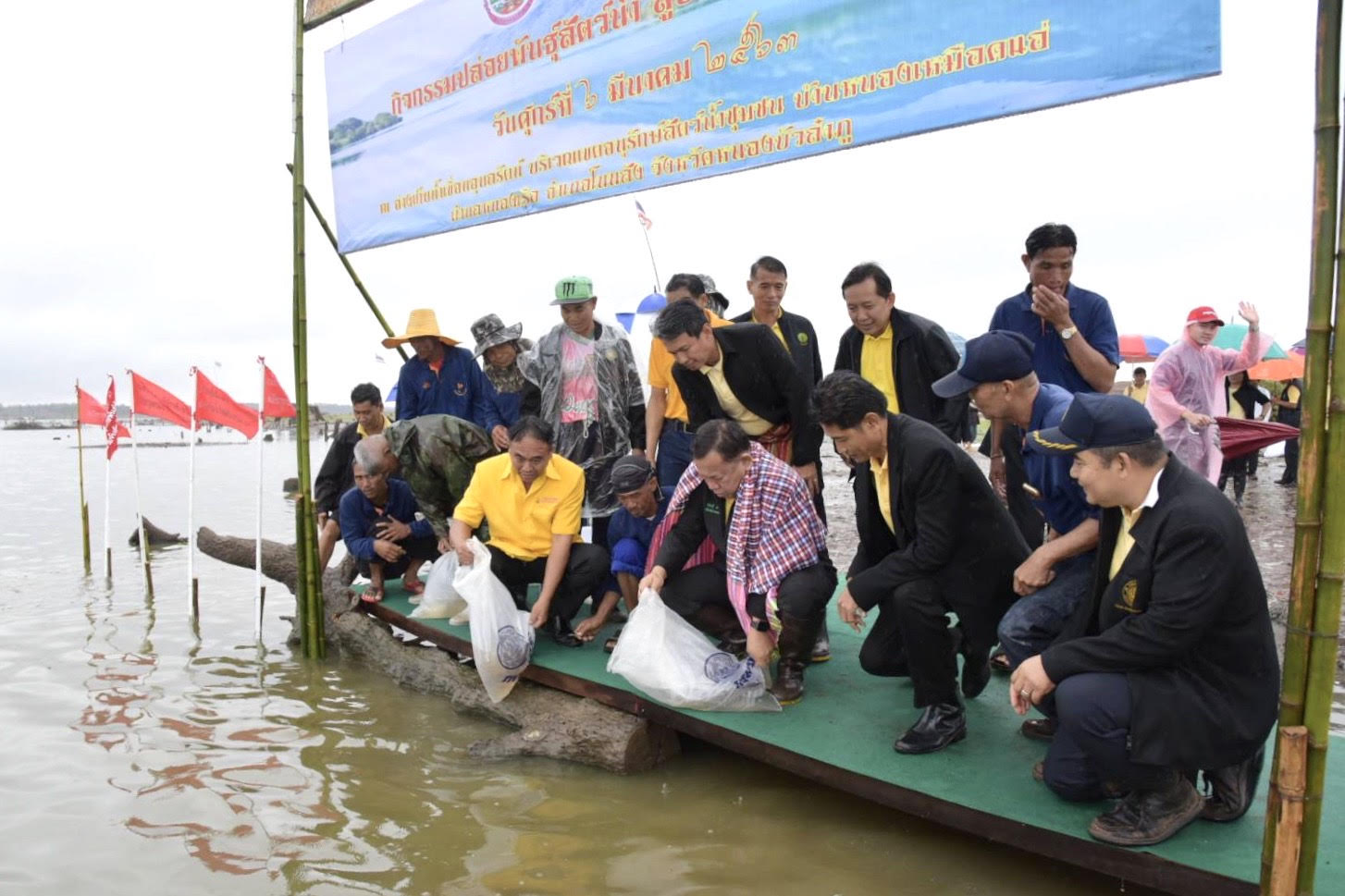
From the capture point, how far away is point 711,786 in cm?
365

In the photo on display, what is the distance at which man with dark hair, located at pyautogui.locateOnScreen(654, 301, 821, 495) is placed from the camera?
415 cm

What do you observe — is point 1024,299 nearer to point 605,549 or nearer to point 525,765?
point 605,549

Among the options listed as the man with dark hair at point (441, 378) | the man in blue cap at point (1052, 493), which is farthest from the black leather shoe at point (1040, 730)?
the man with dark hair at point (441, 378)

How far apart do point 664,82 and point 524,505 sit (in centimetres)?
217

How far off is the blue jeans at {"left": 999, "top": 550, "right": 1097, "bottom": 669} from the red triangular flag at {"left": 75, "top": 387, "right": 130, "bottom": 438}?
866cm

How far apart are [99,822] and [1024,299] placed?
427 cm

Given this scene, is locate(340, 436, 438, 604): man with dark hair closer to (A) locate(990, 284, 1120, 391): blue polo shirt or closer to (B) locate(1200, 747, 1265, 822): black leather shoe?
(A) locate(990, 284, 1120, 391): blue polo shirt

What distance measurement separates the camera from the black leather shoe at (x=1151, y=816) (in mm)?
2439

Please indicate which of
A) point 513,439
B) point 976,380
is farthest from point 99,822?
point 976,380

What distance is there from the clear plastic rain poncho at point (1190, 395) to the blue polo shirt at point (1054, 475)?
2418mm

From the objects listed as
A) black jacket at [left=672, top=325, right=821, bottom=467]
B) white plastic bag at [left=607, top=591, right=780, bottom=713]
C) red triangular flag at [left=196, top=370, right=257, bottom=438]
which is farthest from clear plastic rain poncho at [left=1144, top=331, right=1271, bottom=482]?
red triangular flag at [left=196, top=370, right=257, bottom=438]

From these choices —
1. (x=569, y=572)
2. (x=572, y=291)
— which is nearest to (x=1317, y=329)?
(x=569, y=572)

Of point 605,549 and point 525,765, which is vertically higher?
point 605,549

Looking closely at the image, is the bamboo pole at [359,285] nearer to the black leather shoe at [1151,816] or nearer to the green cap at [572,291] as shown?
the green cap at [572,291]
